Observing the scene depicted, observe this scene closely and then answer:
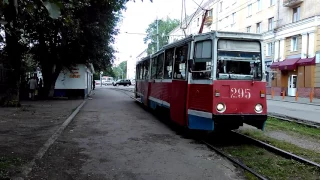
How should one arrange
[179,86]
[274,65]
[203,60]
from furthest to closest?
[274,65], [179,86], [203,60]

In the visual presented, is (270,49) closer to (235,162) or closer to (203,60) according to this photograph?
Result: (203,60)

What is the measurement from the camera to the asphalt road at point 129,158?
5980 millimetres

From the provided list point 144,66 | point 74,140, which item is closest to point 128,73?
point 144,66

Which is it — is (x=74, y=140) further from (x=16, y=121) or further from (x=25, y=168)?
(x=16, y=121)

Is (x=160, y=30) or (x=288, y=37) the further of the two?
(x=160, y=30)

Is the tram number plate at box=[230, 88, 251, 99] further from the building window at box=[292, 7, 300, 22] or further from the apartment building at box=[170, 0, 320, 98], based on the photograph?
the building window at box=[292, 7, 300, 22]

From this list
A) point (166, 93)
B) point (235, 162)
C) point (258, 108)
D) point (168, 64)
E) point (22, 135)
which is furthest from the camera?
point (168, 64)

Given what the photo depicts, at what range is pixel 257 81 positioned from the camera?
28.2 feet

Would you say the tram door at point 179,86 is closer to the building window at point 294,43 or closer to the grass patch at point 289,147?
the grass patch at point 289,147

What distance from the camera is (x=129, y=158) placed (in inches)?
280

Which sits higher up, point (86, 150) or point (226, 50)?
point (226, 50)

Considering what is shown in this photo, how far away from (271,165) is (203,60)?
3290 millimetres

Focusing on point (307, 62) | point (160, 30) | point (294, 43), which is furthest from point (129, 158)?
point (160, 30)

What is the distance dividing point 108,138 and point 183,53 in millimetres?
3241
